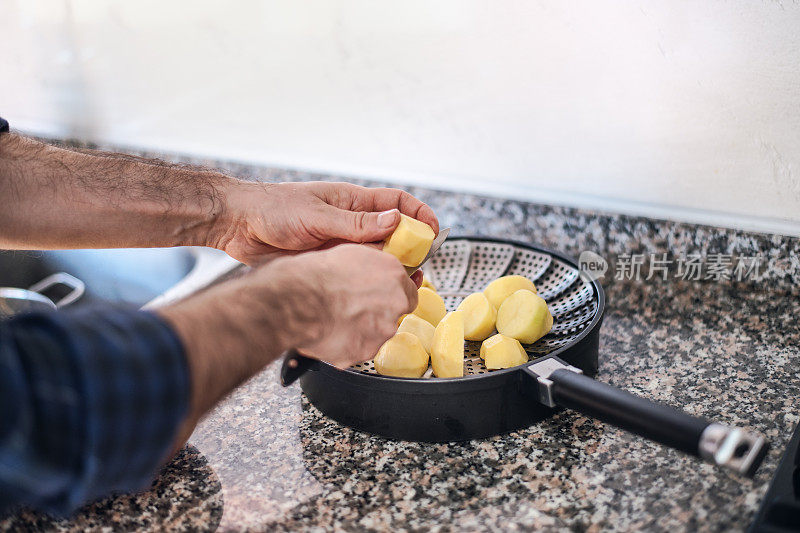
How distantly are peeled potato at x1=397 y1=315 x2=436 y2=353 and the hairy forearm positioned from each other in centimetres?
30

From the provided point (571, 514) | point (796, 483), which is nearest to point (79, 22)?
point (571, 514)

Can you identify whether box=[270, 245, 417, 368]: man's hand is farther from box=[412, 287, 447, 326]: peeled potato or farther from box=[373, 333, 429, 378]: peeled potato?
box=[412, 287, 447, 326]: peeled potato

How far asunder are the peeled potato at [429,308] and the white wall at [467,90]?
0.35 m

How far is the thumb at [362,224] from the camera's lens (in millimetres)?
792

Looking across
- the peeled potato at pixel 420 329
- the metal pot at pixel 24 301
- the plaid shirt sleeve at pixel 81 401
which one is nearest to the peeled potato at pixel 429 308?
the peeled potato at pixel 420 329

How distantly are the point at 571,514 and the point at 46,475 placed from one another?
1.47ft

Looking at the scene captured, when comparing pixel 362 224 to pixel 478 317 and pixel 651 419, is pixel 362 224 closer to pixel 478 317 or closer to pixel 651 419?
pixel 478 317

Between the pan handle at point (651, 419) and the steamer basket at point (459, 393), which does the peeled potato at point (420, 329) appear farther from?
the pan handle at point (651, 419)

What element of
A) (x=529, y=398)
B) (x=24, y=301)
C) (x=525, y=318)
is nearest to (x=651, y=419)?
(x=529, y=398)

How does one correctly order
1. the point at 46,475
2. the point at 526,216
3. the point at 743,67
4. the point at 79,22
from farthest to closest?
the point at 79,22
the point at 526,216
the point at 743,67
the point at 46,475

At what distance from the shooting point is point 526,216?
3.67 feet

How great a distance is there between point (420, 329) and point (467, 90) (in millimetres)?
479

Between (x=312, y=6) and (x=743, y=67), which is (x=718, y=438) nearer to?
(x=743, y=67)

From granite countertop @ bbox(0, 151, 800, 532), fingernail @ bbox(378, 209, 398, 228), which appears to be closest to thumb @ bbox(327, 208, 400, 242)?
fingernail @ bbox(378, 209, 398, 228)
